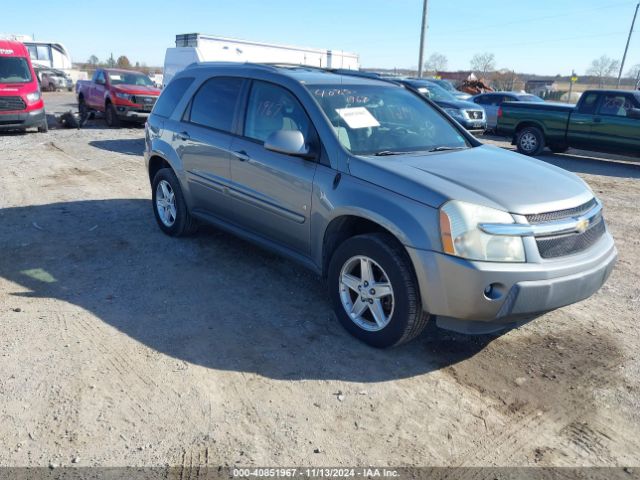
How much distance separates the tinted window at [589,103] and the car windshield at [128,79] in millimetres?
12381

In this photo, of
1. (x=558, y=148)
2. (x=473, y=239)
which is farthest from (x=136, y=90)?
(x=473, y=239)

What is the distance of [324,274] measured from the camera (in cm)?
415

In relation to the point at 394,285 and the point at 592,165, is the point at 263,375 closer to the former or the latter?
the point at 394,285

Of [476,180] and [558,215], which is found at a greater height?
[476,180]

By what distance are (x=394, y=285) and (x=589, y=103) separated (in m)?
11.5

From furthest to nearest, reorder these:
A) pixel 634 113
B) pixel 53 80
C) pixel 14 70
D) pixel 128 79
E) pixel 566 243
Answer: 1. pixel 53 80
2. pixel 128 79
3. pixel 14 70
4. pixel 634 113
5. pixel 566 243

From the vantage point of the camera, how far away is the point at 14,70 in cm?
1409

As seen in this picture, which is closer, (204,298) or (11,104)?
(204,298)

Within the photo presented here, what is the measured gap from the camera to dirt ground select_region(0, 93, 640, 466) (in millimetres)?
2795

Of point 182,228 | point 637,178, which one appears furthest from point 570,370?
point 637,178

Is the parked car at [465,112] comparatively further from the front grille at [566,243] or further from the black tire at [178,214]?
the front grille at [566,243]

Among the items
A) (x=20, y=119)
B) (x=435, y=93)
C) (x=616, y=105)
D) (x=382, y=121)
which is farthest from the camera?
(x=435, y=93)

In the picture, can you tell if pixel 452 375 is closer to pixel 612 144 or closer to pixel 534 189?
pixel 534 189

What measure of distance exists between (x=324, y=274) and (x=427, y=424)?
1493 millimetres
